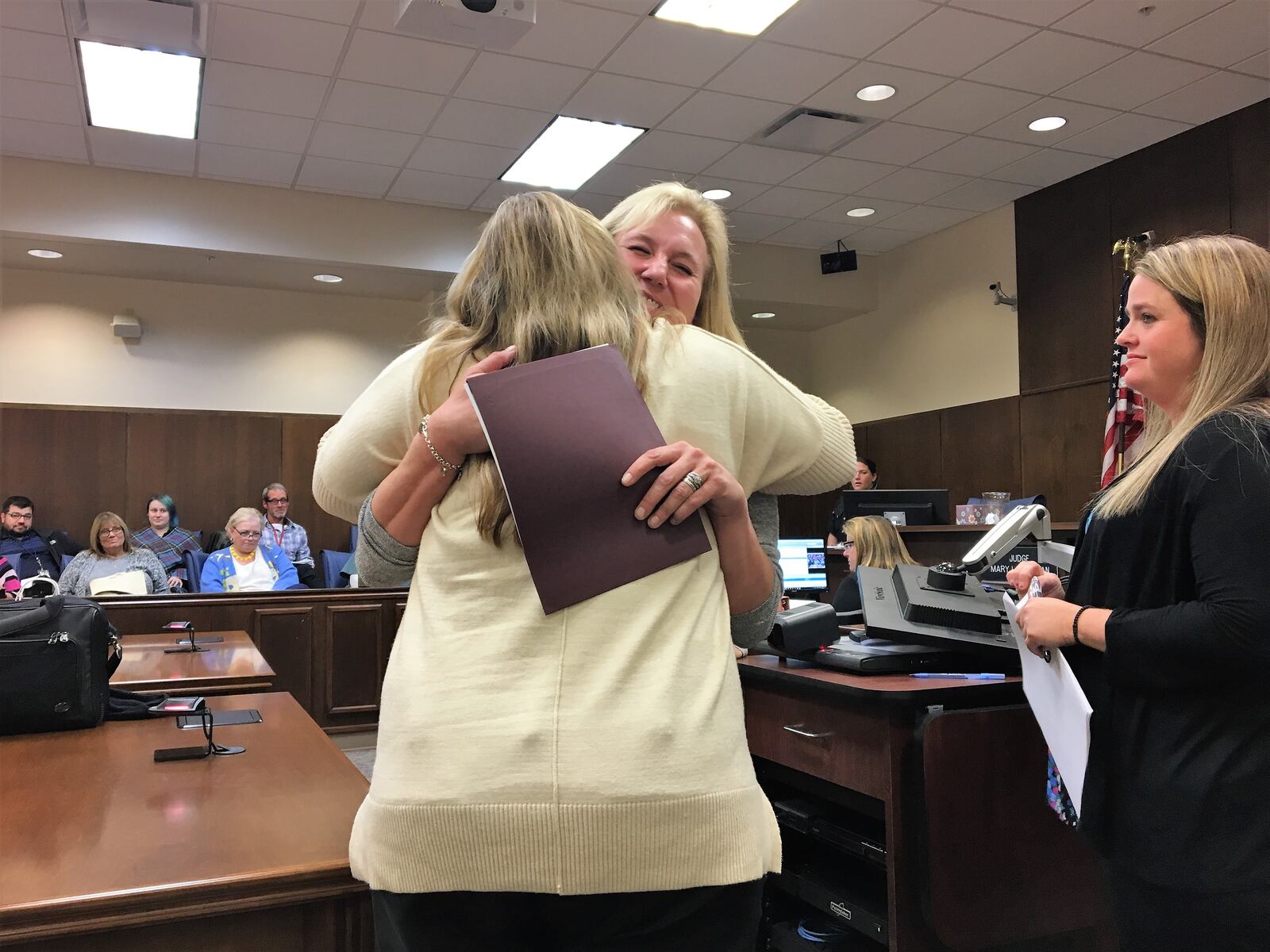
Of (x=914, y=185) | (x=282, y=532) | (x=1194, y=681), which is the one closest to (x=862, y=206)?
(x=914, y=185)

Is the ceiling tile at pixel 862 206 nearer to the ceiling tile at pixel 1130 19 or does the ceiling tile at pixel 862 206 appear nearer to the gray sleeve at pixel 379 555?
the ceiling tile at pixel 1130 19

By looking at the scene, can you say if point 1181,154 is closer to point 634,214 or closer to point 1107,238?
point 1107,238

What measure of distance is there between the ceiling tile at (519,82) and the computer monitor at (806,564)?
2.99 metres

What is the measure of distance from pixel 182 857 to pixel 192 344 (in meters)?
7.55

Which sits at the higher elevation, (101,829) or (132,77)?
(132,77)

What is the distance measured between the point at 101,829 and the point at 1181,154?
666 cm

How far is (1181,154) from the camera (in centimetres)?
600

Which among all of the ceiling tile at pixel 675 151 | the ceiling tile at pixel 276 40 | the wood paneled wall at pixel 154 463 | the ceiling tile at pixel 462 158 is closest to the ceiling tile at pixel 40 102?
the ceiling tile at pixel 276 40

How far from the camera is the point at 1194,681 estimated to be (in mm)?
1224

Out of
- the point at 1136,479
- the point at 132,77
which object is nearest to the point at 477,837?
the point at 1136,479

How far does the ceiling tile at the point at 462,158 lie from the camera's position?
611cm

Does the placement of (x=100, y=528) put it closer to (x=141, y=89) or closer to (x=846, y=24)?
(x=141, y=89)

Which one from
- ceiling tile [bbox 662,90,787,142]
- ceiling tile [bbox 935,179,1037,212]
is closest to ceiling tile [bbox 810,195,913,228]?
ceiling tile [bbox 935,179,1037,212]

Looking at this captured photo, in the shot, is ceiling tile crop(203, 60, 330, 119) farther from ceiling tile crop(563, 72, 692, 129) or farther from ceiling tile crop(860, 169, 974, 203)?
ceiling tile crop(860, 169, 974, 203)
